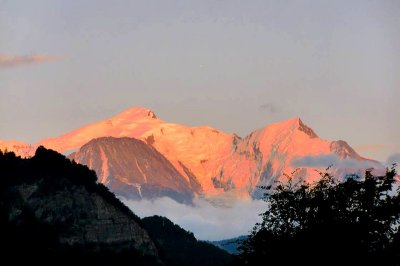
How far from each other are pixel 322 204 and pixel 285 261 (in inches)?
318

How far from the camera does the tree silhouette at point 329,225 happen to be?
322 ft

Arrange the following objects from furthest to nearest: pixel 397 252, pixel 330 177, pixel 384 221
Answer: pixel 330 177 < pixel 384 221 < pixel 397 252

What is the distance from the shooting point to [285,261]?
100 m

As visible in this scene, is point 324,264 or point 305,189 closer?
point 324,264

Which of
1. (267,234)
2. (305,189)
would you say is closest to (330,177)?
(305,189)

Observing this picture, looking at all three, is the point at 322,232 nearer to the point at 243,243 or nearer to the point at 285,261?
the point at 285,261

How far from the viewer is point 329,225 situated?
100750mm

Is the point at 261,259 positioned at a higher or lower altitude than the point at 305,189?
lower

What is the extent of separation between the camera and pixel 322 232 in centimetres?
10000

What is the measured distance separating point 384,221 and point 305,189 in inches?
387

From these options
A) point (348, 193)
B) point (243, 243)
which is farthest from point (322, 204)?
point (243, 243)

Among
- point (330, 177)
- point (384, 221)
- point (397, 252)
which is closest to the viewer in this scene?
point (397, 252)

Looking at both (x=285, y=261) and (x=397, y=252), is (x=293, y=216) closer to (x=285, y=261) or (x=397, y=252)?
(x=285, y=261)

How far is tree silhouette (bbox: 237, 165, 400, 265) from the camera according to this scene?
322 feet
